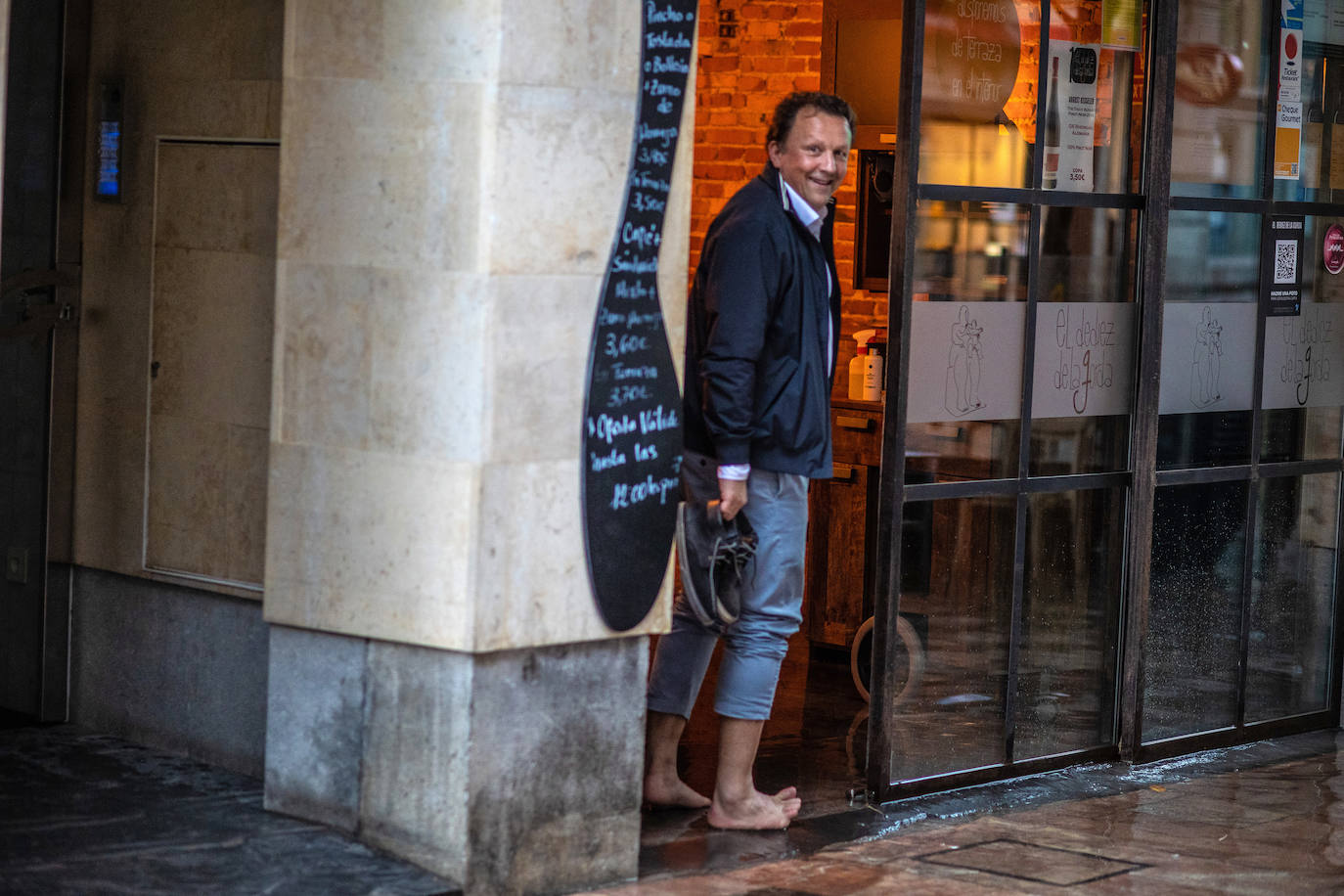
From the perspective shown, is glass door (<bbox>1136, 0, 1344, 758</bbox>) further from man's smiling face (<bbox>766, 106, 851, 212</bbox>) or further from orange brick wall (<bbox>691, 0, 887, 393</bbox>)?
orange brick wall (<bbox>691, 0, 887, 393</bbox>)

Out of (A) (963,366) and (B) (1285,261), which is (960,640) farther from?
(B) (1285,261)

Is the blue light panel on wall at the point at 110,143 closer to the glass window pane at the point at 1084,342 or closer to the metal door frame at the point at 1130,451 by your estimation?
the metal door frame at the point at 1130,451

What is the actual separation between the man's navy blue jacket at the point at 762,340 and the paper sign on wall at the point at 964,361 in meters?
0.37

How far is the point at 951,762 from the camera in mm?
5875

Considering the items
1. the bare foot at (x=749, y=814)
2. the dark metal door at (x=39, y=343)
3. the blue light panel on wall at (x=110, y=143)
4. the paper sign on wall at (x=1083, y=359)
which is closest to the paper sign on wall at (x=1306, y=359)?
the paper sign on wall at (x=1083, y=359)

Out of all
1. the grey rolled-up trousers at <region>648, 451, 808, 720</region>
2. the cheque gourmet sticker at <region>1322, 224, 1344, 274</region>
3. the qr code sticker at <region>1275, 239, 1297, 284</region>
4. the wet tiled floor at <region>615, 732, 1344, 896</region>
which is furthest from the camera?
the cheque gourmet sticker at <region>1322, 224, 1344, 274</region>

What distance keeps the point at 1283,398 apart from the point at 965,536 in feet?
5.55

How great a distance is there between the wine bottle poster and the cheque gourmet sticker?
1349 mm

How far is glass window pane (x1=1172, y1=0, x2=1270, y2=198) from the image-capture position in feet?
20.9

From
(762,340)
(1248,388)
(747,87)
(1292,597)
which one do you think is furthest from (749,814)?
(747,87)

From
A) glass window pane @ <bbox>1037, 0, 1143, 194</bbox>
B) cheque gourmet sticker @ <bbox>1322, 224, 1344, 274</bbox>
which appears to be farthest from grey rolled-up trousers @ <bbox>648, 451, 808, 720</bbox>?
cheque gourmet sticker @ <bbox>1322, 224, 1344, 274</bbox>

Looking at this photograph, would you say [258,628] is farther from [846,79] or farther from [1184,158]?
[846,79]

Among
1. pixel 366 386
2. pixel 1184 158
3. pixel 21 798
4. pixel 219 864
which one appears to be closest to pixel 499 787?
pixel 219 864

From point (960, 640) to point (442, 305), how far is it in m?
2.24
